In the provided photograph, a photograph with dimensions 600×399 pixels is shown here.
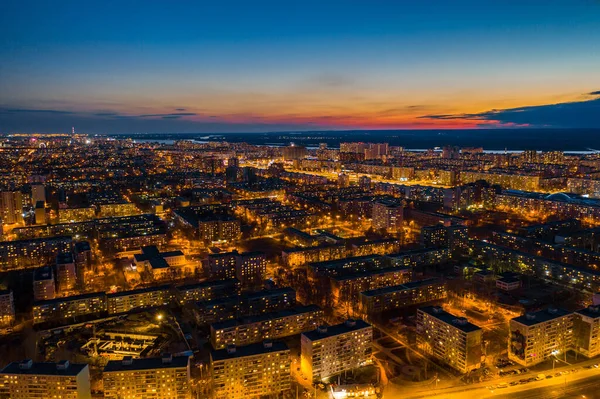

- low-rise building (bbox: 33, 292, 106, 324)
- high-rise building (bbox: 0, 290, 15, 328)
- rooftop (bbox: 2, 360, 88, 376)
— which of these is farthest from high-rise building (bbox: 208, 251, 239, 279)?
rooftop (bbox: 2, 360, 88, 376)

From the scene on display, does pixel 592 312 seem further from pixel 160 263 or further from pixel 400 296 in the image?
pixel 160 263

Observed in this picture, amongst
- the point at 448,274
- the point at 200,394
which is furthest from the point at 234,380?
the point at 448,274

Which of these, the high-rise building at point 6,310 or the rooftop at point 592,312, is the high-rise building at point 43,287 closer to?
the high-rise building at point 6,310

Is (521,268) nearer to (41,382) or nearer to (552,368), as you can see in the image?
(552,368)

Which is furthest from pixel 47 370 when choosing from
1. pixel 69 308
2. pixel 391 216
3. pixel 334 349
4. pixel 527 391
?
pixel 391 216

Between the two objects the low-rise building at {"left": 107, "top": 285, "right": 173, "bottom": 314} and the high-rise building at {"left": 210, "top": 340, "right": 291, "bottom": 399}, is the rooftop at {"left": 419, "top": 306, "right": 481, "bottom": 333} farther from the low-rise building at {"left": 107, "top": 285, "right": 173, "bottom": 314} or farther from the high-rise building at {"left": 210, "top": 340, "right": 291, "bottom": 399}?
the low-rise building at {"left": 107, "top": 285, "right": 173, "bottom": 314}

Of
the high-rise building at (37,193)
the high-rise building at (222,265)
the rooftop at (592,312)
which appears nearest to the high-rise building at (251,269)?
the high-rise building at (222,265)
